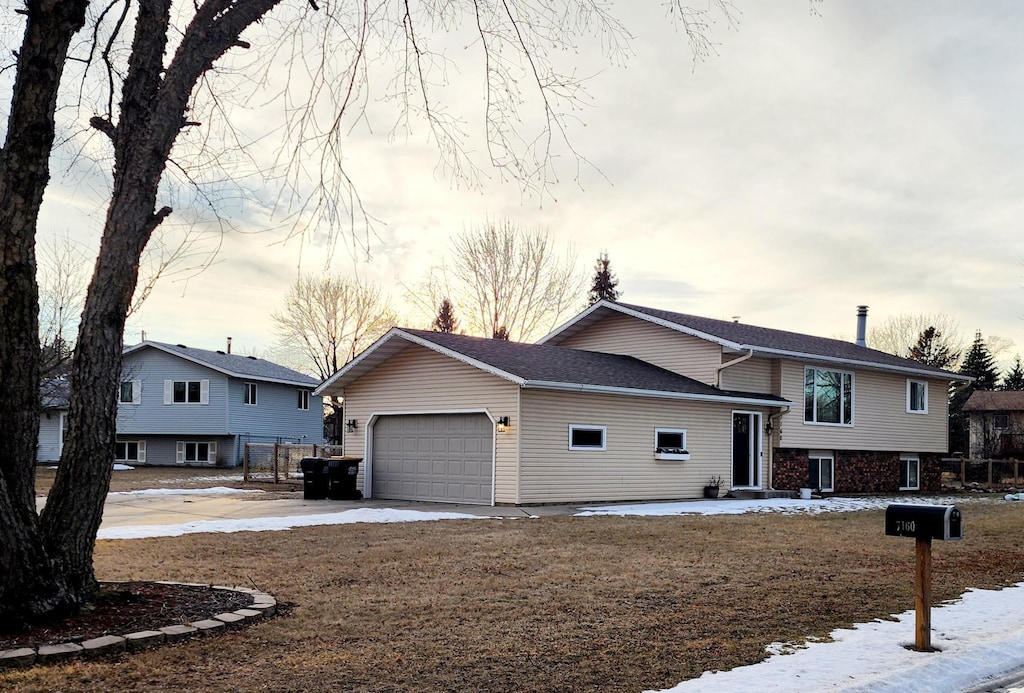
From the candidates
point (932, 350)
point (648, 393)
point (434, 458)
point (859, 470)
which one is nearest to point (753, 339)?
point (648, 393)

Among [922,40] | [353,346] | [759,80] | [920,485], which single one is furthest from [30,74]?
[353,346]

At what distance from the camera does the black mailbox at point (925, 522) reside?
6168 millimetres

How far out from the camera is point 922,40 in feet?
38.5

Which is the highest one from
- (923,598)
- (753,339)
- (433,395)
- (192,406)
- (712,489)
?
(753,339)

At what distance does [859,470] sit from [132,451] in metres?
31.4

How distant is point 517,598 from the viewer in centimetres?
780

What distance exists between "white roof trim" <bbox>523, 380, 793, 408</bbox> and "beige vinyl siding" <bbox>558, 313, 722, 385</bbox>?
3.61 feet

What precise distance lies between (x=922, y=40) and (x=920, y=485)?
801 inches

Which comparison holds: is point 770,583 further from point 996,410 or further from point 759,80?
point 996,410

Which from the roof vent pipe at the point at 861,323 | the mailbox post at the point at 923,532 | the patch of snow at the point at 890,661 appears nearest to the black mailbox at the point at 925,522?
the mailbox post at the point at 923,532

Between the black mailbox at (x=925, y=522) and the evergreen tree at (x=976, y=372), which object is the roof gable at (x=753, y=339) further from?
the evergreen tree at (x=976, y=372)

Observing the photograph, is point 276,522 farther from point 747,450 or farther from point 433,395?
point 747,450

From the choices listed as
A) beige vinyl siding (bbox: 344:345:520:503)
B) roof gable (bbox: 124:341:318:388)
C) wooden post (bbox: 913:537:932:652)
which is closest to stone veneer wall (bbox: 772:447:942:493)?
beige vinyl siding (bbox: 344:345:520:503)

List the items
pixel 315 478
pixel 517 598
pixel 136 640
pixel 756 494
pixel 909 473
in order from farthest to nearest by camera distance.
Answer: pixel 909 473 → pixel 756 494 → pixel 315 478 → pixel 517 598 → pixel 136 640
